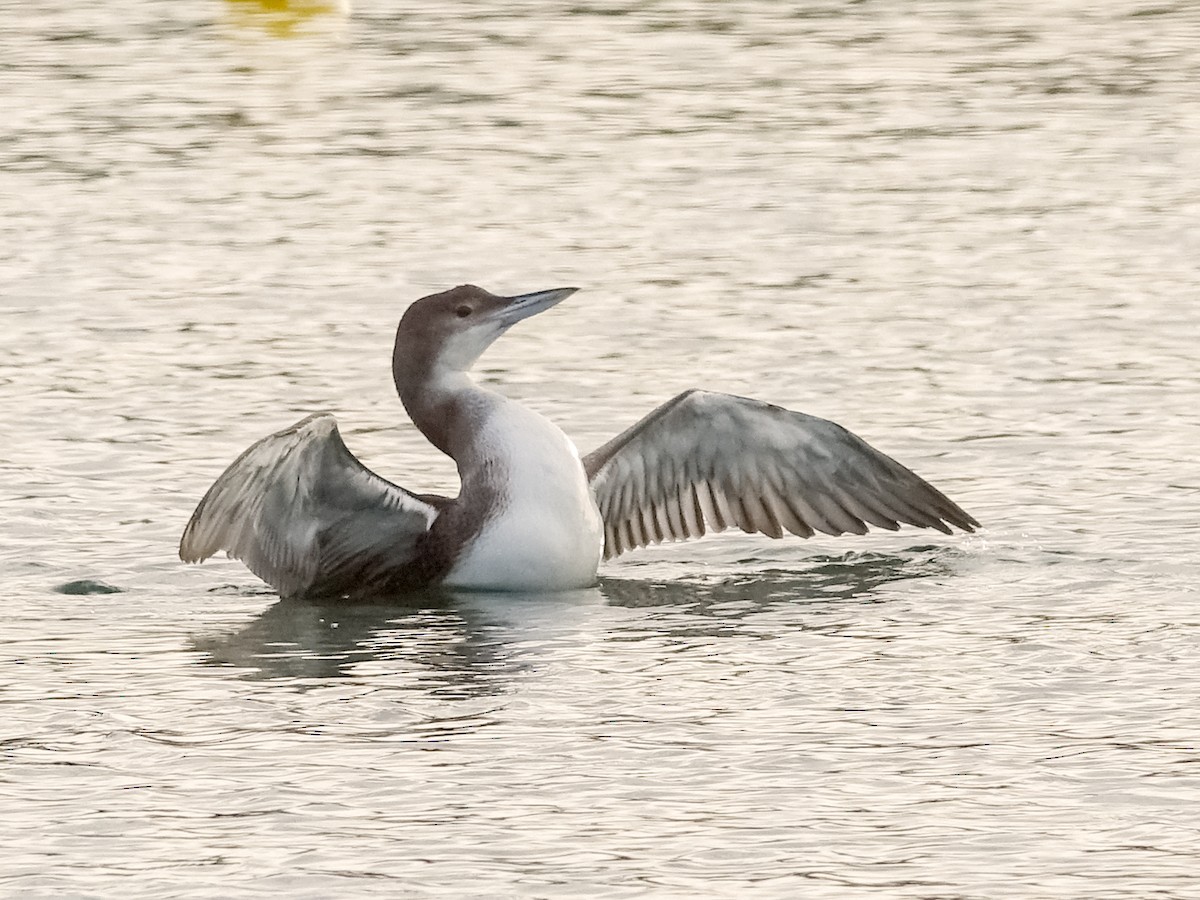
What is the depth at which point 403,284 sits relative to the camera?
547 inches

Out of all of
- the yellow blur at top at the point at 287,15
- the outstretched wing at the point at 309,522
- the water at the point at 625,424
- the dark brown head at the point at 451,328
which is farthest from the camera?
the yellow blur at top at the point at 287,15

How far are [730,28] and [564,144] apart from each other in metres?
5.35

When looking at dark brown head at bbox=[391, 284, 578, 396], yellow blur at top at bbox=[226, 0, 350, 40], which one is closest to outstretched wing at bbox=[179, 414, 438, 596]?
dark brown head at bbox=[391, 284, 578, 396]

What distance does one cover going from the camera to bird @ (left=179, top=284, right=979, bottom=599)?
8.95m

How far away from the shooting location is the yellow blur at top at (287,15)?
24625 mm

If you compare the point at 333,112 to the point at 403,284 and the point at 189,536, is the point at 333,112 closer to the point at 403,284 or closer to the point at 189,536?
the point at 403,284

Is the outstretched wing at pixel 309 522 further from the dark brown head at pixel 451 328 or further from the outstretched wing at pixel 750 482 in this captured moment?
the outstretched wing at pixel 750 482

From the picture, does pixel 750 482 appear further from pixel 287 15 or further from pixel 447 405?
pixel 287 15

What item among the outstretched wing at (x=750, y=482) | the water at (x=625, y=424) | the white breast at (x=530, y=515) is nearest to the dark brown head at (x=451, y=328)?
the white breast at (x=530, y=515)

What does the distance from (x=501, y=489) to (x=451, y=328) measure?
66cm

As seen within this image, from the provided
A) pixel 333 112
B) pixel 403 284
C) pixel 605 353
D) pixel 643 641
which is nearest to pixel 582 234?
pixel 403 284

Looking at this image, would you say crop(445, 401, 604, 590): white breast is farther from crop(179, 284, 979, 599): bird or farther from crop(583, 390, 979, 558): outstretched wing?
crop(583, 390, 979, 558): outstretched wing

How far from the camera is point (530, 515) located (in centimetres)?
895

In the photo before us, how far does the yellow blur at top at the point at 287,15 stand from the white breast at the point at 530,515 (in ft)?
51.8
